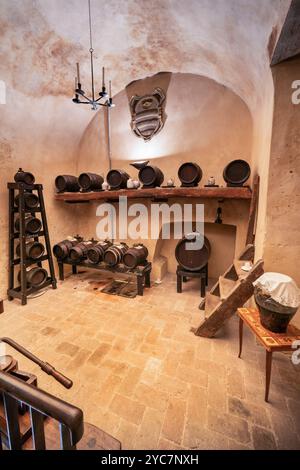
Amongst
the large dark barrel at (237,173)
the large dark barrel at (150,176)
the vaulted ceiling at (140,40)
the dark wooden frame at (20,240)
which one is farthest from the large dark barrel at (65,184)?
the large dark barrel at (237,173)

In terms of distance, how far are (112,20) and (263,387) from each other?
534cm

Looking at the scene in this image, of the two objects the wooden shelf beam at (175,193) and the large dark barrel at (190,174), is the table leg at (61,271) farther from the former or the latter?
the large dark barrel at (190,174)

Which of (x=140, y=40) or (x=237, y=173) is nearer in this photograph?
(x=140, y=40)

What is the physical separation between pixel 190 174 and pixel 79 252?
10.1 feet

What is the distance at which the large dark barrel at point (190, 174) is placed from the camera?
3.96 metres

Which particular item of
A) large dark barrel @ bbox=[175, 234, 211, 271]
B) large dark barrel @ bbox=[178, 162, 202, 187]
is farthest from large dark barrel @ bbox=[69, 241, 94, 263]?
large dark barrel @ bbox=[178, 162, 202, 187]

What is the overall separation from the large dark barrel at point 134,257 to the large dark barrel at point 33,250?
1864 millimetres

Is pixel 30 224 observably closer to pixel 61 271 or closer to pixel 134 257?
pixel 61 271

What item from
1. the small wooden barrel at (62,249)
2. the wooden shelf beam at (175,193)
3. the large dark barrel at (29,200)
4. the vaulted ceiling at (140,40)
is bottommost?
the small wooden barrel at (62,249)

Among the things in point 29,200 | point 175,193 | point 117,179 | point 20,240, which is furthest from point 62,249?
point 175,193

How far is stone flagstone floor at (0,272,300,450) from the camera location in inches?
69.5

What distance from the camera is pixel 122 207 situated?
5340 mm

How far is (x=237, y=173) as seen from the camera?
3.67 m

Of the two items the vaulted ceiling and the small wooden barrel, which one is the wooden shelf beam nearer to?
the small wooden barrel
